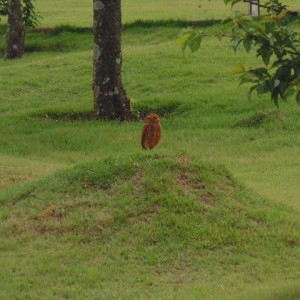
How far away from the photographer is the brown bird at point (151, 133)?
9.85 meters

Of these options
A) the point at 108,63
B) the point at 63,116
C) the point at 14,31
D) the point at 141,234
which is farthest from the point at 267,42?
the point at 14,31

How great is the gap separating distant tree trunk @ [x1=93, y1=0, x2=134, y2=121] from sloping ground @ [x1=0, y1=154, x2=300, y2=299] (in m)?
5.91

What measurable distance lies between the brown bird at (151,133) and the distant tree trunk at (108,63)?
451 cm

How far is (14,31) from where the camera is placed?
21234 millimetres

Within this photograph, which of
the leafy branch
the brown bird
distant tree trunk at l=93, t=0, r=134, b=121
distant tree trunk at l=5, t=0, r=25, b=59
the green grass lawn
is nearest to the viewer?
the leafy branch

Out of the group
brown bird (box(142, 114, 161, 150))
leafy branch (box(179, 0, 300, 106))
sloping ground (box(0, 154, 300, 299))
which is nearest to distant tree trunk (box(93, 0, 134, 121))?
brown bird (box(142, 114, 161, 150))

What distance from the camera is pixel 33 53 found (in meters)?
22.7

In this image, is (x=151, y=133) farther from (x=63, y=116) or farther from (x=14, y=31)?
(x=14, y=31)

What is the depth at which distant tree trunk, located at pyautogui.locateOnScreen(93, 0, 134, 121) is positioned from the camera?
1419 cm

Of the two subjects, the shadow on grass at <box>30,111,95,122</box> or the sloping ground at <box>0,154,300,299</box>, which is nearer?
the sloping ground at <box>0,154,300,299</box>

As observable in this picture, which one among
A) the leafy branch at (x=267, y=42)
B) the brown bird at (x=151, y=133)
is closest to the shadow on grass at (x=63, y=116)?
the brown bird at (x=151, y=133)

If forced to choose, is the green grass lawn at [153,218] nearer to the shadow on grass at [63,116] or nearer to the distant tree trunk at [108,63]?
the distant tree trunk at [108,63]

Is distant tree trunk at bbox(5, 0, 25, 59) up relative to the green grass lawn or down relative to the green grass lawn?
up

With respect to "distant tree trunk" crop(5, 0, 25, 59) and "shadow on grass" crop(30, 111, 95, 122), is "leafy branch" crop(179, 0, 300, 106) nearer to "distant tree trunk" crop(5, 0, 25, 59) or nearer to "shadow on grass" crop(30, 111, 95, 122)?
"shadow on grass" crop(30, 111, 95, 122)
